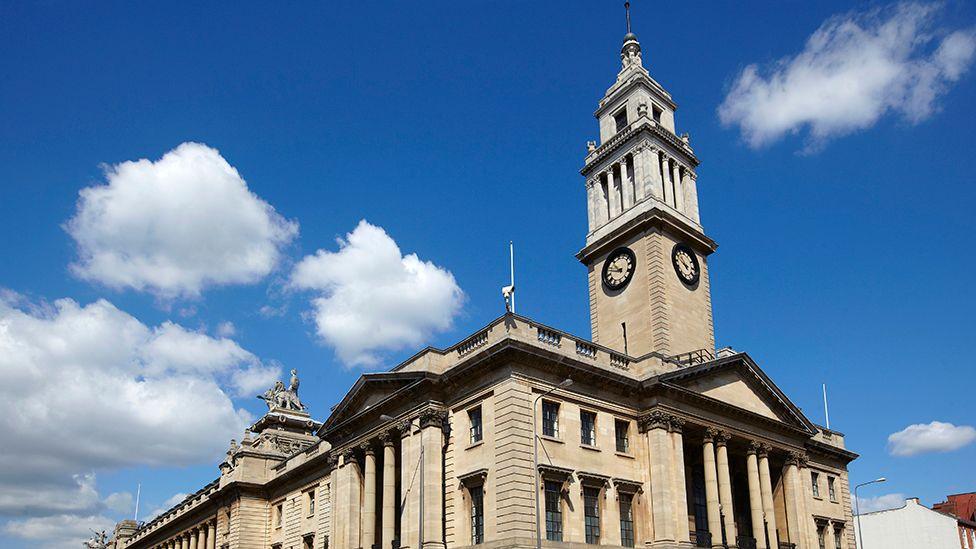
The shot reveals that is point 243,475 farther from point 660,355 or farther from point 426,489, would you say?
point 660,355

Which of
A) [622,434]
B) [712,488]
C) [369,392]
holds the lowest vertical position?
[712,488]

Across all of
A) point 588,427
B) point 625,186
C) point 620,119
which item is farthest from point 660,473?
point 620,119

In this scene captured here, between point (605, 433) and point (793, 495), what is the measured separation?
15.9 metres

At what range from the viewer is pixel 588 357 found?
42.2 meters

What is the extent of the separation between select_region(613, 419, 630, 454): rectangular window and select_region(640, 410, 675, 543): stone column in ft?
2.79

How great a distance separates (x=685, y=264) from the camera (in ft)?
182

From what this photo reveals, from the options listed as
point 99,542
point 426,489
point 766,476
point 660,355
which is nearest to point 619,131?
point 660,355

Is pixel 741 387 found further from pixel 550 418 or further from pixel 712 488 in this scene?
pixel 550 418

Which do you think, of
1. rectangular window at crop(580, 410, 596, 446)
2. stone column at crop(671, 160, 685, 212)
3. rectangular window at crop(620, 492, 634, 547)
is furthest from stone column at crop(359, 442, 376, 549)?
stone column at crop(671, 160, 685, 212)

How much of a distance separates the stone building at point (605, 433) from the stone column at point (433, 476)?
0.24ft

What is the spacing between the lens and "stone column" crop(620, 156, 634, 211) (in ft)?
187

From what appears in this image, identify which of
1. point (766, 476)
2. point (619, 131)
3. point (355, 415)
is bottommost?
point (766, 476)

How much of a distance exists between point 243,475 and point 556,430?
35.7m

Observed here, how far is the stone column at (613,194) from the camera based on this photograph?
5807 centimetres
